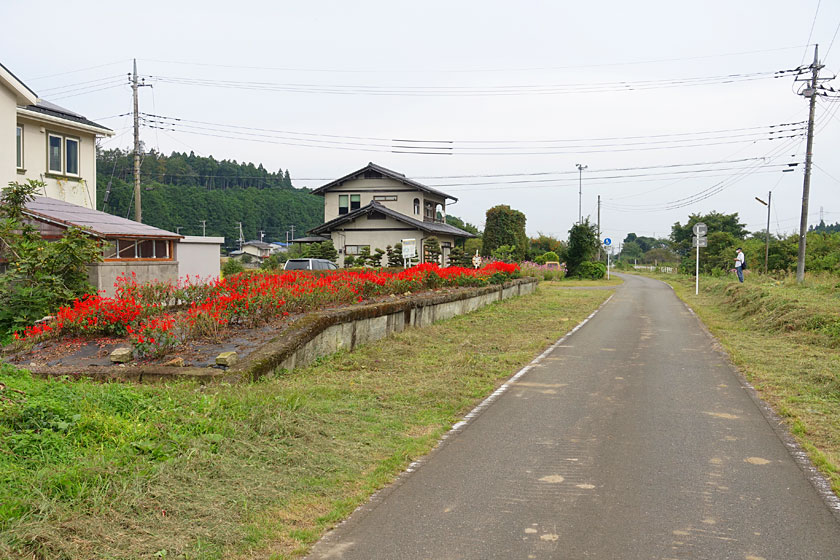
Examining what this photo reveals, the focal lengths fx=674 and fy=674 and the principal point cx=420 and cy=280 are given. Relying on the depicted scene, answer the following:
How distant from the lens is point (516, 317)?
19.1m

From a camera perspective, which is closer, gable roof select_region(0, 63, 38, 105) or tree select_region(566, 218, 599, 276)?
gable roof select_region(0, 63, 38, 105)

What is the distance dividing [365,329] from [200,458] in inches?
268

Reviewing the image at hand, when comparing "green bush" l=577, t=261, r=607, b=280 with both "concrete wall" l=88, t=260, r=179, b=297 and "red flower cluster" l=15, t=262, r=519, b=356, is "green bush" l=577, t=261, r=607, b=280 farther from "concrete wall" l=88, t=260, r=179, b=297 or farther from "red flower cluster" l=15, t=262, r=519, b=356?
"red flower cluster" l=15, t=262, r=519, b=356

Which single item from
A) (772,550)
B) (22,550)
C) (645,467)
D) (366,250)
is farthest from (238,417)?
(366,250)

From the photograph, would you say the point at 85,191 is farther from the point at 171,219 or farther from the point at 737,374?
the point at 171,219

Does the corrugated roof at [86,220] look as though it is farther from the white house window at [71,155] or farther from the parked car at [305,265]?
the parked car at [305,265]

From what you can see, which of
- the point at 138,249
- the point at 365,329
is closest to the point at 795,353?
the point at 365,329

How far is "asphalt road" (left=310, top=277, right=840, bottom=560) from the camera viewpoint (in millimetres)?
4293

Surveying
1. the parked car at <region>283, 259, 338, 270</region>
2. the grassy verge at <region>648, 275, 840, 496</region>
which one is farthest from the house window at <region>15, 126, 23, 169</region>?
the grassy verge at <region>648, 275, 840, 496</region>

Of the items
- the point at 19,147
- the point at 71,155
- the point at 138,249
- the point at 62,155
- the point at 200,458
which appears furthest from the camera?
the point at 71,155

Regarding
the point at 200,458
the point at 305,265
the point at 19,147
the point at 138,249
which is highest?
the point at 19,147

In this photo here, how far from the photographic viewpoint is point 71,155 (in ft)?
76.1

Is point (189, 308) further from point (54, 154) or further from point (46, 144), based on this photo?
point (54, 154)

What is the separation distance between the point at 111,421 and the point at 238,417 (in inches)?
42.9
